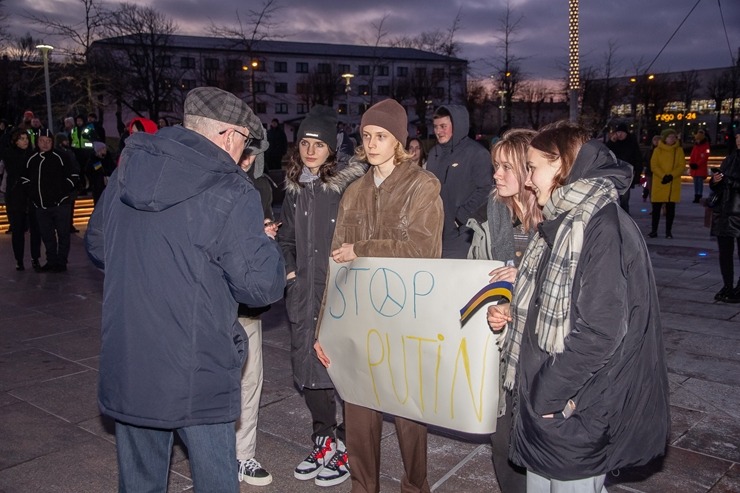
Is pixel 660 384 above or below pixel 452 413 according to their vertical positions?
above

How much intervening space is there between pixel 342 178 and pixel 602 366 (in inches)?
78.9

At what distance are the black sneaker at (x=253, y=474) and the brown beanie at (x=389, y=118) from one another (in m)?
2.01

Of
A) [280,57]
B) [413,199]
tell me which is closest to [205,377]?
[413,199]

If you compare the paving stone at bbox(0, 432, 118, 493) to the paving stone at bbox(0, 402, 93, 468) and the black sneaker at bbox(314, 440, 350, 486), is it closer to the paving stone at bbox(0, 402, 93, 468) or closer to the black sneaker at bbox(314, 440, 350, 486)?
the paving stone at bbox(0, 402, 93, 468)

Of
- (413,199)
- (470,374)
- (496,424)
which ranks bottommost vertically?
(496,424)

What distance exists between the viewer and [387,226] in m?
3.58

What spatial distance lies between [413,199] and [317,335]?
896 millimetres

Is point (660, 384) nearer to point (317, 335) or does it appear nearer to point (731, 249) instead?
point (317, 335)

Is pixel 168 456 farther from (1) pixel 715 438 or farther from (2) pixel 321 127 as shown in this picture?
(1) pixel 715 438

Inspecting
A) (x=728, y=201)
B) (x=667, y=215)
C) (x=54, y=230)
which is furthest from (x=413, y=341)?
(x=667, y=215)

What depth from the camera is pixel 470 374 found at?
3.12m

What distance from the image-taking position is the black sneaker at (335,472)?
4.03m

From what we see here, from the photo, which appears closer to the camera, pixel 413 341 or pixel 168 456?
pixel 168 456

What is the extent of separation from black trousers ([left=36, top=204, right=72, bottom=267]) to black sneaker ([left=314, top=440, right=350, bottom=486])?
305 inches
